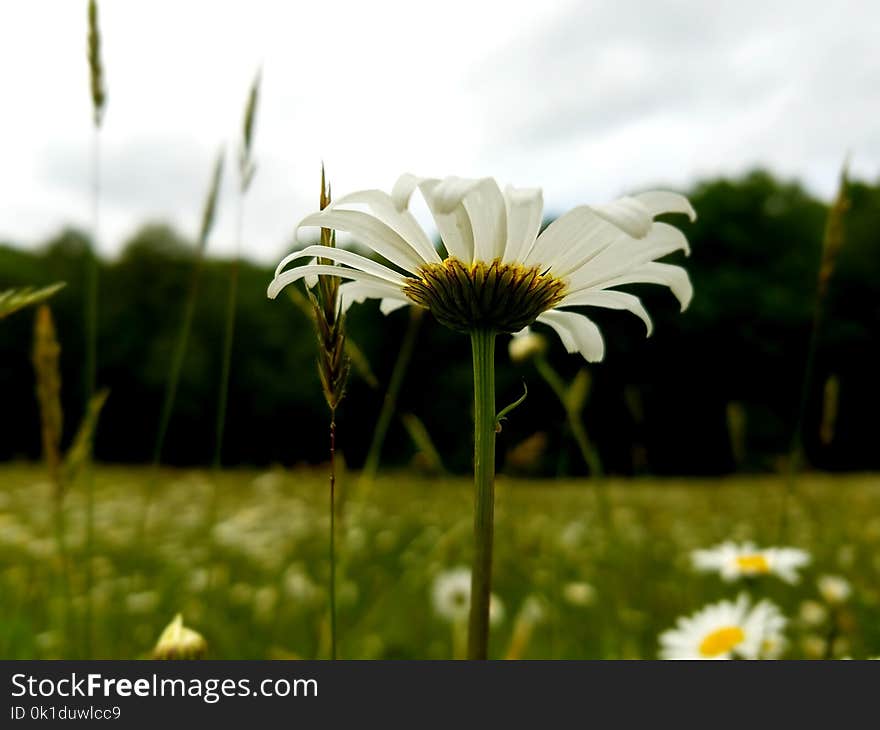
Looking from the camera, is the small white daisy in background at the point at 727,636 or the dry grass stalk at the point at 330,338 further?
the small white daisy in background at the point at 727,636

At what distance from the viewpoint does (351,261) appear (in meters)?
0.68

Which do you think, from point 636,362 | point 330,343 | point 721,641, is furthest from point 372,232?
point 636,362

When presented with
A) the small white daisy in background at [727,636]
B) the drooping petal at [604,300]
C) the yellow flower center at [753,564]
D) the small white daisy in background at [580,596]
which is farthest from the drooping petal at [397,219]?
the small white daisy in background at [580,596]

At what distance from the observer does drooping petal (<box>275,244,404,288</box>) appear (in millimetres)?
596

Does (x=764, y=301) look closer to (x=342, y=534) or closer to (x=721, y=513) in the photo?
(x=721, y=513)

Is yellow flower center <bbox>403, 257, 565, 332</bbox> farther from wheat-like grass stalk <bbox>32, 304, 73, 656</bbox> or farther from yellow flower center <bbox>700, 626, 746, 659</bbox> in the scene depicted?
yellow flower center <bbox>700, 626, 746, 659</bbox>

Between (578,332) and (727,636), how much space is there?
0.82m

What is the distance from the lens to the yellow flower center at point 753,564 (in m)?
1.61

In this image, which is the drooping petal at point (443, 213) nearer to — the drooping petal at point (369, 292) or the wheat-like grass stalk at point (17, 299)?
the drooping petal at point (369, 292)

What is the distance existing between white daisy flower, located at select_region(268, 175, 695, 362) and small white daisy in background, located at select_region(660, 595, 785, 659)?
0.83 metres

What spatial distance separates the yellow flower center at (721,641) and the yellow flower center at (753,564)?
23 cm

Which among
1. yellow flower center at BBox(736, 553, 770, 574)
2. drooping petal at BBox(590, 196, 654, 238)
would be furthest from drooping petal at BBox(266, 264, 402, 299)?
yellow flower center at BBox(736, 553, 770, 574)

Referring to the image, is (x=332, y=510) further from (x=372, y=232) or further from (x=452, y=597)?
(x=452, y=597)

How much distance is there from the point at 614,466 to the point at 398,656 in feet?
50.3
